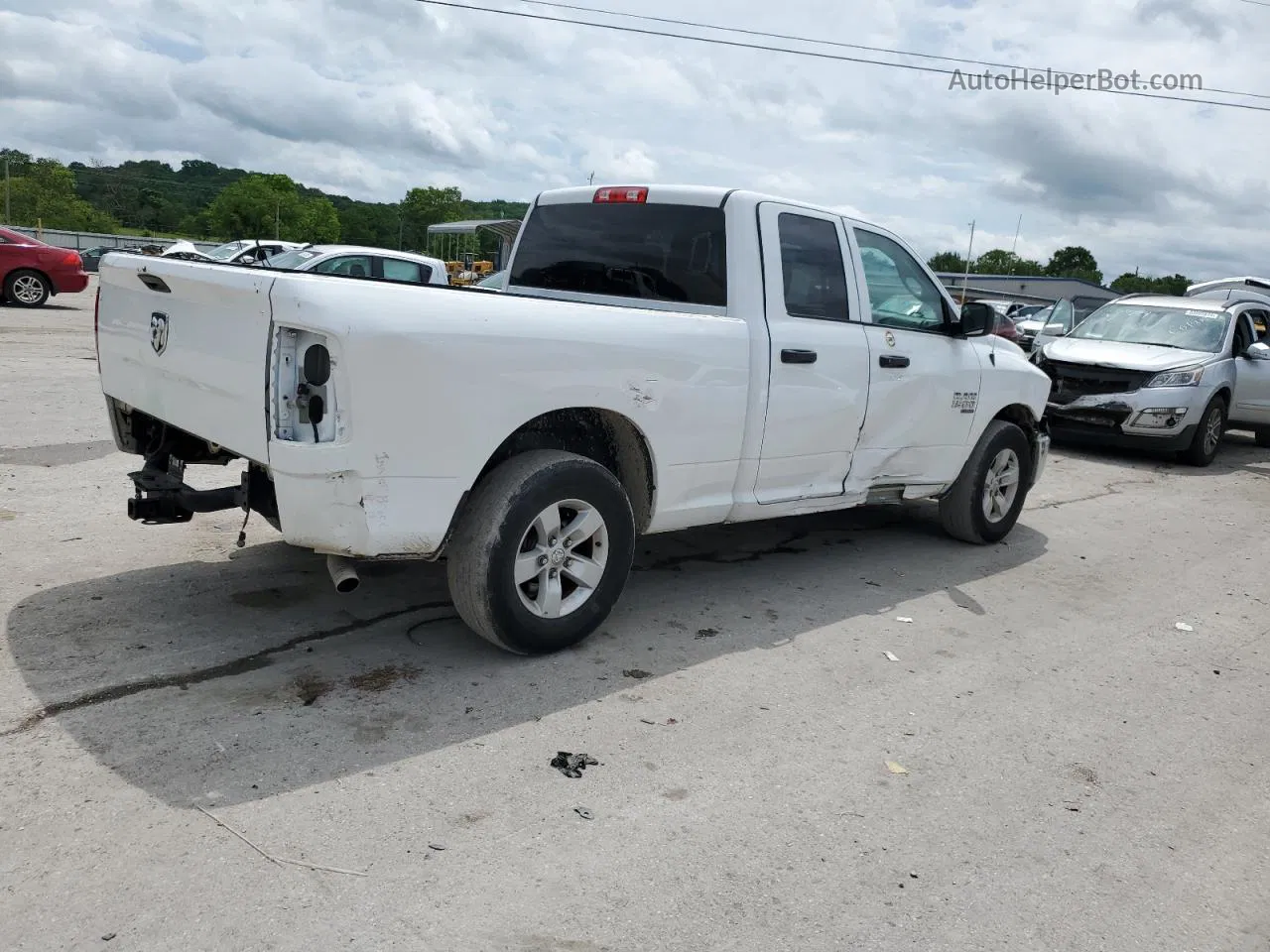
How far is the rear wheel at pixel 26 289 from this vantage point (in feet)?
61.5

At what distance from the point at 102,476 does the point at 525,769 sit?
4674 millimetres

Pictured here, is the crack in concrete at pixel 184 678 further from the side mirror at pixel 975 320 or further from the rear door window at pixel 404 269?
the rear door window at pixel 404 269

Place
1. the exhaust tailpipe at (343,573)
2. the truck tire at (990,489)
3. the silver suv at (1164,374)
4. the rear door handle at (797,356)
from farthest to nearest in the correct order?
1. the silver suv at (1164,374)
2. the truck tire at (990,489)
3. the rear door handle at (797,356)
4. the exhaust tailpipe at (343,573)

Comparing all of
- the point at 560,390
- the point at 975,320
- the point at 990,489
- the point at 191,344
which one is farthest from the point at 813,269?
the point at 191,344

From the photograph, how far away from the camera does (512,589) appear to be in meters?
3.98

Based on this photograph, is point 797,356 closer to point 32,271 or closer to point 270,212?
point 32,271

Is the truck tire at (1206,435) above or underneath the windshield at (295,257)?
underneath

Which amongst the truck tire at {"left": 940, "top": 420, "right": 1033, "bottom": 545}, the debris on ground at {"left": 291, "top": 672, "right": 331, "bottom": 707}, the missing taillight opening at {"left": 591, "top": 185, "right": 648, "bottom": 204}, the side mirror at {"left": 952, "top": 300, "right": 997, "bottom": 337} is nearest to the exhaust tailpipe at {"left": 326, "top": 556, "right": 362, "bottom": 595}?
the debris on ground at {"left": 291, "top": 672, "right": 331, "bottom": 707}

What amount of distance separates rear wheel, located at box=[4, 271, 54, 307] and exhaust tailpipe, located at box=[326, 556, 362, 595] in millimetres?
18371

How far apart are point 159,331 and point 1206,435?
10895mm

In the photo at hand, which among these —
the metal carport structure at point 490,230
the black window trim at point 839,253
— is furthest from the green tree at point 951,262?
the black window trim at point 839,253

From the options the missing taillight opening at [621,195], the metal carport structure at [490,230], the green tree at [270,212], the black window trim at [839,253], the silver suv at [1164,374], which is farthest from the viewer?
the green tree at [270,212]

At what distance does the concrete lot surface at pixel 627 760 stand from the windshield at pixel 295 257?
789 cm

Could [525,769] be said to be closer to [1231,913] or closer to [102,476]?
[1231,913]
